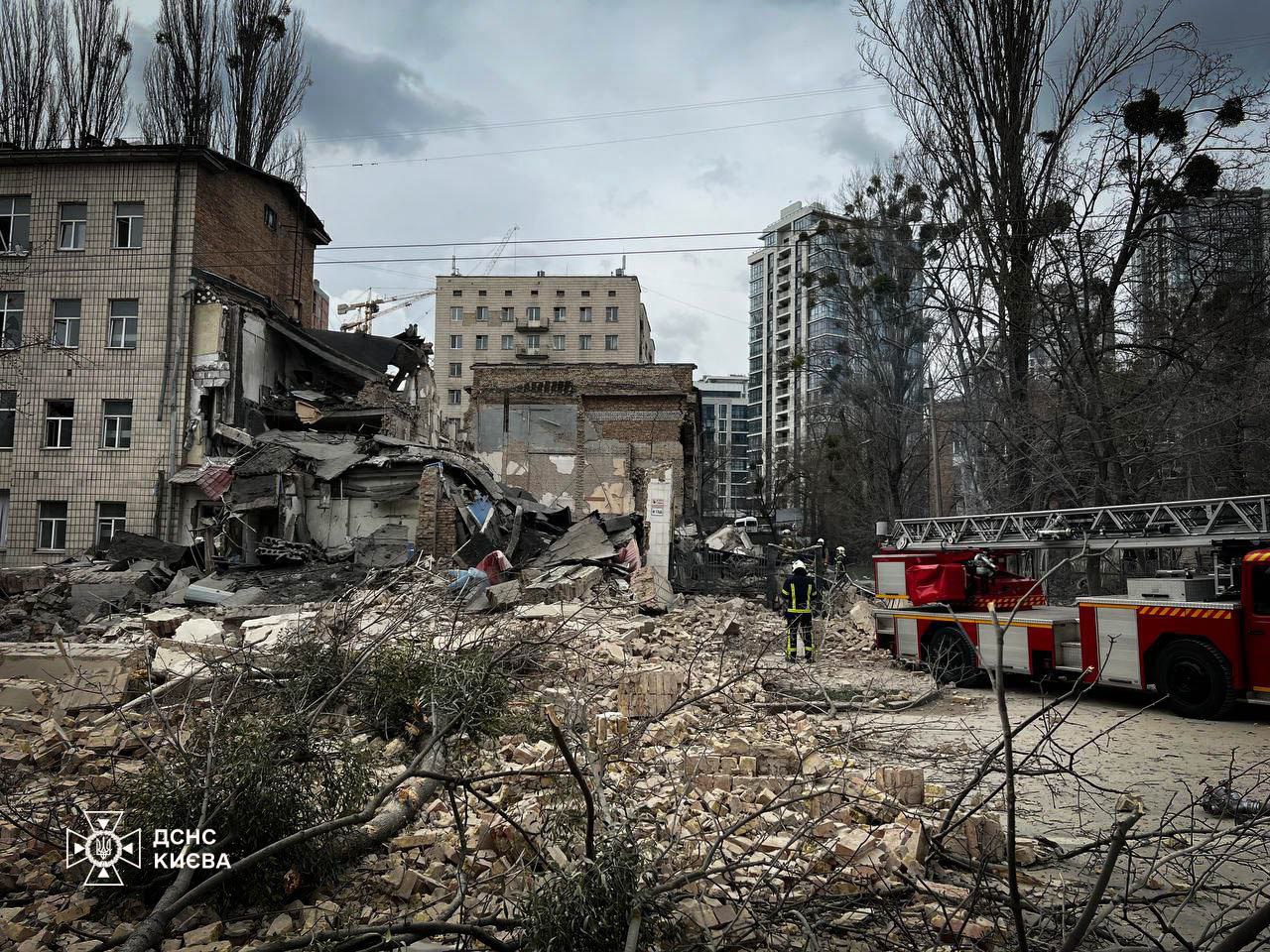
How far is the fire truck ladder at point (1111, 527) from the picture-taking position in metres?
9.11

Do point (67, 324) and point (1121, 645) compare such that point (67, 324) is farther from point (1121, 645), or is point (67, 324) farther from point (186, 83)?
A: point (1121, 645)

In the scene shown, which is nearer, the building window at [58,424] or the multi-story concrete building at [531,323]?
the building window at [58,424]

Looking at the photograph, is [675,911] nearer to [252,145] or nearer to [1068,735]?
[1068,735]

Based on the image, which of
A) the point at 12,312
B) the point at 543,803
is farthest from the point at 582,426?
the point at 543,803

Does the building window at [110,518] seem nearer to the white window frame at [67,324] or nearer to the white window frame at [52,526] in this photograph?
the white window frame at [52,526]

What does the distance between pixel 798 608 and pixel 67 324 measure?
70.6 feet

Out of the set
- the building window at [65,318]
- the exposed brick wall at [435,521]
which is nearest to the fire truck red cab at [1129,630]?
the exposed brick wall at [435,521]

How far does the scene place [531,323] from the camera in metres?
60.5

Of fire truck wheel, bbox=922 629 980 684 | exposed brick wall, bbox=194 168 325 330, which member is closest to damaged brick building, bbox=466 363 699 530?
exposed brick wall, bbox=194 168 325 330

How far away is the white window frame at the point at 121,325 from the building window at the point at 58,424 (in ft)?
6.30

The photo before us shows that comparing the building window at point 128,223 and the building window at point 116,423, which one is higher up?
the building window at point 128,223

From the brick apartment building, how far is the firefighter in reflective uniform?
16631 mm

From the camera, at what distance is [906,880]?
3707mm

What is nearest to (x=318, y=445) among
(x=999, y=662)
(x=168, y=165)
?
(x=168, y=165)
